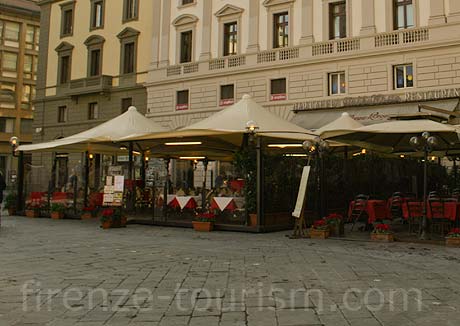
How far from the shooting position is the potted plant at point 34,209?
16734 mm

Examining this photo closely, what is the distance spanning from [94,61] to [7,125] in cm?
2482

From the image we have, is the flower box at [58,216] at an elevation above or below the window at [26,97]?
below

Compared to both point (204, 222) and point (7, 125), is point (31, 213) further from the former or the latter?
point (7, 125)

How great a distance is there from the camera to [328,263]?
23.8ft

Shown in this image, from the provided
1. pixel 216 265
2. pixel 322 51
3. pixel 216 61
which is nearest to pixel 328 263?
pixel 216 265

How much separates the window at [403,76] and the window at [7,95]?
1732 inches

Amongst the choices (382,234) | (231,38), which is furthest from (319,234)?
(231,38)

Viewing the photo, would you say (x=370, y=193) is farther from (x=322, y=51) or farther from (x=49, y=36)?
(x=49, y=36)

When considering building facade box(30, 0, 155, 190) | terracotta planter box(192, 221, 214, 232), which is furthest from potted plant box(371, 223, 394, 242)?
building facade box(30, 0, 155, 190)

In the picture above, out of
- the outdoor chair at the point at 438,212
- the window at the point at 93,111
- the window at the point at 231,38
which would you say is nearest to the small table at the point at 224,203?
the outdoor chair at the point at 438,212

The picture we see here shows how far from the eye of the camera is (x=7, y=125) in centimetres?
5209

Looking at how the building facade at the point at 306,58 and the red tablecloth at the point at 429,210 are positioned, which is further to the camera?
the building facade at the point at 306,58

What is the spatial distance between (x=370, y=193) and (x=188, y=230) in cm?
671

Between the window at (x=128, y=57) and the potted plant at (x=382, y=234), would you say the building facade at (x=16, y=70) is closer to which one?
the window at (x=128, y=57)
